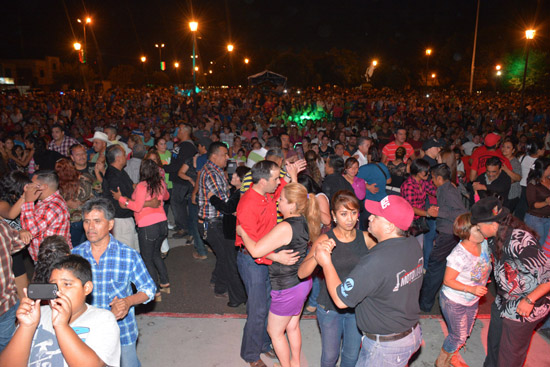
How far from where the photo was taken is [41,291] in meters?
1.96

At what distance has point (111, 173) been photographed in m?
5.51

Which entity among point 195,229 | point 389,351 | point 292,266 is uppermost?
point 292,266

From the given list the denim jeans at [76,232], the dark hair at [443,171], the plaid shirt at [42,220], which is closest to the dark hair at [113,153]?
the denim jeans at [76,232]

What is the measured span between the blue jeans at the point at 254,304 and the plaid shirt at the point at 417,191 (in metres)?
2.63

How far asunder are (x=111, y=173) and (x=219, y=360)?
9.75 feet

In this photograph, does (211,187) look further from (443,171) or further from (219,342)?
(443,171)

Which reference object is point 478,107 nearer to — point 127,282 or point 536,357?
point 536,357

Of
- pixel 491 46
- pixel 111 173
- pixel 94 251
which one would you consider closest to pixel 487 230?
pixel 94 251

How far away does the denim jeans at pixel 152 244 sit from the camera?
5.20 meters

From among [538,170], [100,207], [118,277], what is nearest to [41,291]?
[118,277]

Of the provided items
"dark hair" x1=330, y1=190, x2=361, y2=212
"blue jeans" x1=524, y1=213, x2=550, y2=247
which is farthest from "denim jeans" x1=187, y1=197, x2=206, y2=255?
"blue jeans" x1=524, y1=213, x2=550, y2=247

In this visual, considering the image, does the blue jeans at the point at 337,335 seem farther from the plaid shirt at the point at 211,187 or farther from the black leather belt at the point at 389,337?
the plaid shirt at the point at 211,187

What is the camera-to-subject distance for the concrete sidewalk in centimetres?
422

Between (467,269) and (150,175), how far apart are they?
388 centimetres
